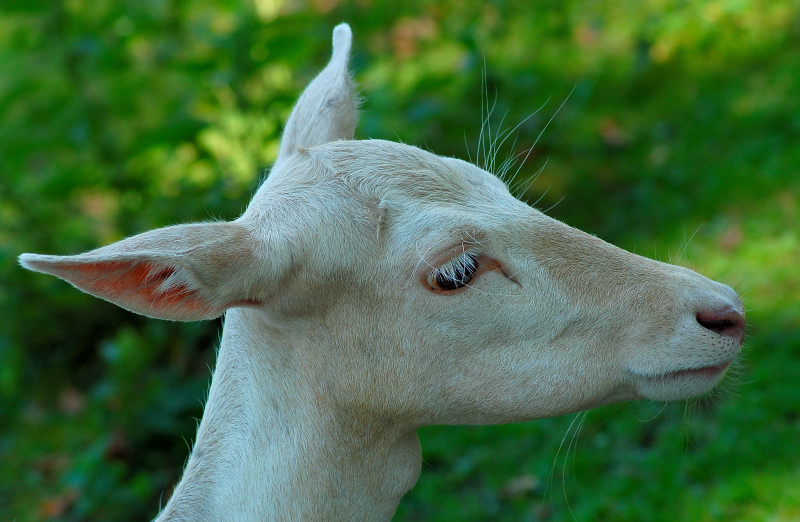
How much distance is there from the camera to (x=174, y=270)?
7.65 ft

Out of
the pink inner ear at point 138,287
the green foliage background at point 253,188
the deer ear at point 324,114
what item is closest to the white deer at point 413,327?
the pink inner ear at point 138,287

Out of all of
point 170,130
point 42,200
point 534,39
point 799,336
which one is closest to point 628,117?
point 534,39

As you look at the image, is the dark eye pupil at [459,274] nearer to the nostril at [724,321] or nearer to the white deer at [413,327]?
the white deer at [413,327]

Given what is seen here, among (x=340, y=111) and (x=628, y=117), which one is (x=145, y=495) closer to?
(x=340, y=111)

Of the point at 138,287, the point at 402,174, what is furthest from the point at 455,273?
the point at 138,287

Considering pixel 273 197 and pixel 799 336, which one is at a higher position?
pixel 273 197

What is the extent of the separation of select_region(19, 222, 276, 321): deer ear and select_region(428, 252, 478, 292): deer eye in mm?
504

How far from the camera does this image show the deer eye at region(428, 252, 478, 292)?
8.40 feet

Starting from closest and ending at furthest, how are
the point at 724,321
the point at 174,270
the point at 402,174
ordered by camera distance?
1. the point at 174,270
2. the point at 724,321
3. the point at 402,174

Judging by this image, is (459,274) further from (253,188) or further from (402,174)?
(253,188)

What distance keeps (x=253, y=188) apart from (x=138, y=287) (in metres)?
2.99

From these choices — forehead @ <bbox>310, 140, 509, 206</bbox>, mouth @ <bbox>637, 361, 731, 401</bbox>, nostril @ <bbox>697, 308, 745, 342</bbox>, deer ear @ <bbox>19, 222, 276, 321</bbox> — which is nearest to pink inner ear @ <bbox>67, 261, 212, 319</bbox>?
deer ear @ <bbox>19, 222, 276, 321</bbox>

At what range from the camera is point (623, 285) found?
104 inches

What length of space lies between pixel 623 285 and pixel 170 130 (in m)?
3.57
